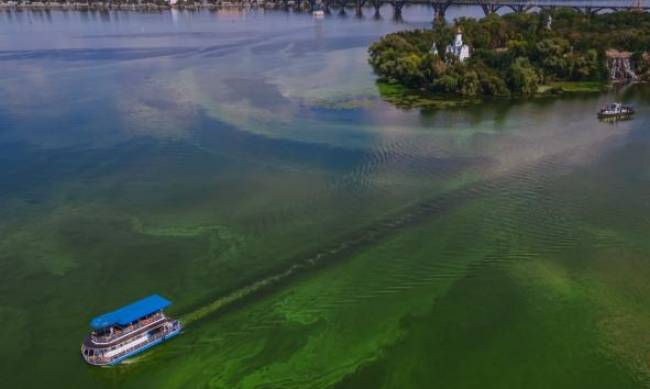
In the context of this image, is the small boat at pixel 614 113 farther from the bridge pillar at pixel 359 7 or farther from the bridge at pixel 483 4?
the bridge pillar at pixel 359 7

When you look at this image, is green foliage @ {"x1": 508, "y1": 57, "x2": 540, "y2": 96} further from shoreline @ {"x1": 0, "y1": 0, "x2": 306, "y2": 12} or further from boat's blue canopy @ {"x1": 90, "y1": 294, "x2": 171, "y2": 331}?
shoreline @ {"x1": 0, "y1": 0, "x2": 306, "y2": 12}

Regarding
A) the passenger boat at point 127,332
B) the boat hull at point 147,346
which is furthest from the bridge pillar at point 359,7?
the boat hull at point 147,346

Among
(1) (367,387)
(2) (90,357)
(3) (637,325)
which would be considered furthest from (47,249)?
(3) (637,325)

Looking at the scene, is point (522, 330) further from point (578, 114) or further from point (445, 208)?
point (578, 114)

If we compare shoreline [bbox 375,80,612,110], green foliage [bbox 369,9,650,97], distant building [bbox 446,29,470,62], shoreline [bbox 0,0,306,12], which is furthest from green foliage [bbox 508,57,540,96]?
shoreline [bbox 0,0,306,12]

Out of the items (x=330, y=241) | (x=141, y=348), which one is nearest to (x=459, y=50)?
(x=330, y=241)

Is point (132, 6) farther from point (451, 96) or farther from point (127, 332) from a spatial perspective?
point (127, 332)
